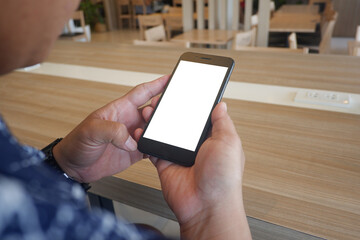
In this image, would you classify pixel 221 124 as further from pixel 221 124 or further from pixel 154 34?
pixel 154 34

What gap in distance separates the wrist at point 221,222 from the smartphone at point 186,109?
0.40ft

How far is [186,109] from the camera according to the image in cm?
70

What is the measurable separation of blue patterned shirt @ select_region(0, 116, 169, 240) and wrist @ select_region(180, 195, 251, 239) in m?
0.23

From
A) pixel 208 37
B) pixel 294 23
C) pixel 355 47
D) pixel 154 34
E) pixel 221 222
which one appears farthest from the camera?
pixel 294 23

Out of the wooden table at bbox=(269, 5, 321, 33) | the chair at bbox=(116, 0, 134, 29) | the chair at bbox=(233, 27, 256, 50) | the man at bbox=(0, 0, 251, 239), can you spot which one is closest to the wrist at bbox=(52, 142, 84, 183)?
the man at bbox=(0, 0, 251, 239)

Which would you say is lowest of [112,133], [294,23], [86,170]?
[294,23]

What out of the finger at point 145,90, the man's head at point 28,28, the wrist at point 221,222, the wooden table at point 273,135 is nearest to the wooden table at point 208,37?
the wooden table at point 273,135

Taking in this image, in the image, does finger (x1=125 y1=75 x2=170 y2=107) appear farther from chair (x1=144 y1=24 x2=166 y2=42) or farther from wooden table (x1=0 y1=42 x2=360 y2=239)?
chair (x1=144 y1=24 x2=166 y2=42)

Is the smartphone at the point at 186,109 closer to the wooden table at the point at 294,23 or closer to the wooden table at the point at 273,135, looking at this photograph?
the wooden table at the point at 273,135

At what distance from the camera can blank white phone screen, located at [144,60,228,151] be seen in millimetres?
665

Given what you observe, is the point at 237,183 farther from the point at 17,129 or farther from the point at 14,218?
the point at 17,129

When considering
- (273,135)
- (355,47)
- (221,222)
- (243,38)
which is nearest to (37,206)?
(221,222)

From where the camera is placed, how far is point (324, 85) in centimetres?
104

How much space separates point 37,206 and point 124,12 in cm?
855
